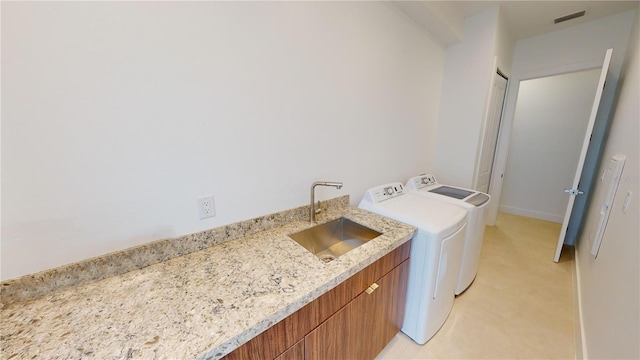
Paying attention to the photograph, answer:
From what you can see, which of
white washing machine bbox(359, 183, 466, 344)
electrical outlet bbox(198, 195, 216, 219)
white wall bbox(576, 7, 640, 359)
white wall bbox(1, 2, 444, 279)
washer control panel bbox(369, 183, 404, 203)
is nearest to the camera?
white wall bbox(1, 2, 444, 279)

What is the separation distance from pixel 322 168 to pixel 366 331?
985mm

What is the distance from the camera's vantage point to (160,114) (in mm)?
880

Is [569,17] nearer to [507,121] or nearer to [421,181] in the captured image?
[507,121]

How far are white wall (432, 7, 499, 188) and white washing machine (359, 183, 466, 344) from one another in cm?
107

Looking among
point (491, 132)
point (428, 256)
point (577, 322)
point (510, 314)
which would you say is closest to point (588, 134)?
point (491, 132)

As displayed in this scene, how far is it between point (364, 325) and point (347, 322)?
0.18 metres

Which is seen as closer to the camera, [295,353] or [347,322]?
[295,353]

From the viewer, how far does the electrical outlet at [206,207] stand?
1034mm

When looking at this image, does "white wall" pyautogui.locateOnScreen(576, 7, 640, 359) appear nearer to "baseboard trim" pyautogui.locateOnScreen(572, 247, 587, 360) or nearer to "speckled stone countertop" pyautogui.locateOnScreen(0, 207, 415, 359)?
"baseboard trim" pyautogui.locateOnScreen(572, 247, 587, 360)

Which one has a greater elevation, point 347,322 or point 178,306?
point 178,306

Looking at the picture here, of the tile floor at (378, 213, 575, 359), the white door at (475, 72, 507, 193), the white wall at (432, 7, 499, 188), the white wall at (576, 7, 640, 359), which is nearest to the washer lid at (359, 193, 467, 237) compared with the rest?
the white wall at (576, 7, 640, 359)

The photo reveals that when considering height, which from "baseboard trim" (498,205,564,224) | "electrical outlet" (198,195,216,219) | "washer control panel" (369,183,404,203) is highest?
"electrical outlet" (198,195,216,219)

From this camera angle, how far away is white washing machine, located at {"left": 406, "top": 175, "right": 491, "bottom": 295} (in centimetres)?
170

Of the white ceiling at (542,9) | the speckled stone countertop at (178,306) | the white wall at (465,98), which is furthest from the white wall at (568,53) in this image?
the speckled stone countertop at (178,306)
